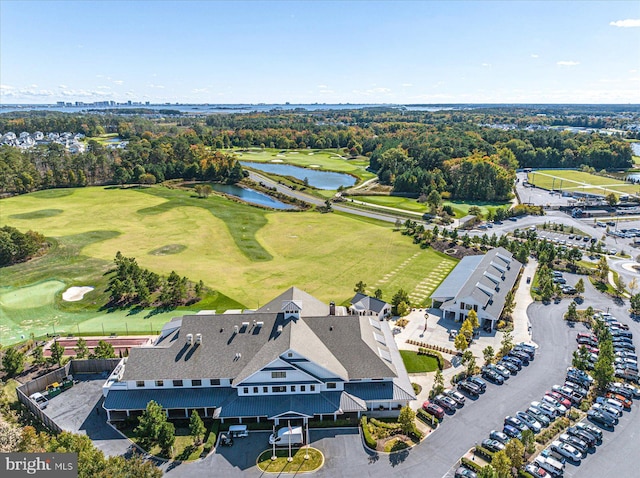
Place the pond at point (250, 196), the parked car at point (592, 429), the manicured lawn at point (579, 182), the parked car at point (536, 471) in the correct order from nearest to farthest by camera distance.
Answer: the parked car at point (536, 471)
the parked car at point (592, 429)
the pond at point (250, 196)
the manicured lawn at point (579, 182)

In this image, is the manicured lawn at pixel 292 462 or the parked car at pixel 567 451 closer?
the manicured lawn at pixel 292 462

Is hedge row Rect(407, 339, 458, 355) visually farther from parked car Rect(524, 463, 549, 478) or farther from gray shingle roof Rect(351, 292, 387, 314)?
parked car Rect(524, 463, 549, 478)

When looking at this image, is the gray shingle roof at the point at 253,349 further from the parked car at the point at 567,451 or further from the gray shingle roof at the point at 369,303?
the parked car at the point at 567,451

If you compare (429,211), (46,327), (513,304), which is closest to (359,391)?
(513,304)

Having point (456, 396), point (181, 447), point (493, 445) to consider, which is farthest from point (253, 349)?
point (493, 445)

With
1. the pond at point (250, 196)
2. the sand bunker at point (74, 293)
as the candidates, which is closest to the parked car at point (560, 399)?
the sand bunker at point (74, 293)

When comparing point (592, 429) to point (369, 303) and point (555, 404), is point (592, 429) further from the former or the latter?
point (369, 303)
